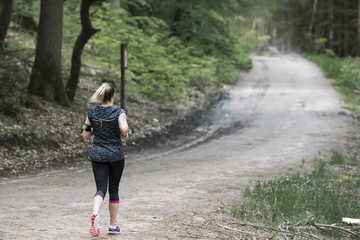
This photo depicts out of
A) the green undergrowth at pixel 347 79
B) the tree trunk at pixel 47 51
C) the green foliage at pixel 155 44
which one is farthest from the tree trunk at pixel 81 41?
the green undergrowth at pixel 347 79

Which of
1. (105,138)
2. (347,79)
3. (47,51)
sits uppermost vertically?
(47,51)

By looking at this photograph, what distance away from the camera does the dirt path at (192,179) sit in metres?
5.96

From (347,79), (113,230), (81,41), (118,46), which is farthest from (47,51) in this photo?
(347,79)

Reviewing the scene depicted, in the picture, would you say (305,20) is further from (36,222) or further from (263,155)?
(36,222)

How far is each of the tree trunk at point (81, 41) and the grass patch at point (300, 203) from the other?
740cm

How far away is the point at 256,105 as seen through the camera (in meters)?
23.0

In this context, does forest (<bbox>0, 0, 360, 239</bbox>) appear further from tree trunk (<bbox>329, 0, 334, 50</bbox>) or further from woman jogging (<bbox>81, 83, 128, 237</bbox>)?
tree trunk (<bbox>329, 0, 334, 50</bbox>)

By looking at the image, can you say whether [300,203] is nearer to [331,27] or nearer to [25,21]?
[25,21]

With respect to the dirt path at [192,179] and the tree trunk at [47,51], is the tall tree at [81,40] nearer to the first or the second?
the tree trunk at [47,51]

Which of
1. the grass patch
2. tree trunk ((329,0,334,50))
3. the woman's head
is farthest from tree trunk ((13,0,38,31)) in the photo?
tree trunk ((329,0,334,50))

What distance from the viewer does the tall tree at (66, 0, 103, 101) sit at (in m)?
13.6

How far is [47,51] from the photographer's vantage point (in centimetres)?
1348

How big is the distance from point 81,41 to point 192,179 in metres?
6.22

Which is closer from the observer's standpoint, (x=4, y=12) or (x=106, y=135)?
(x=106, y=135)
